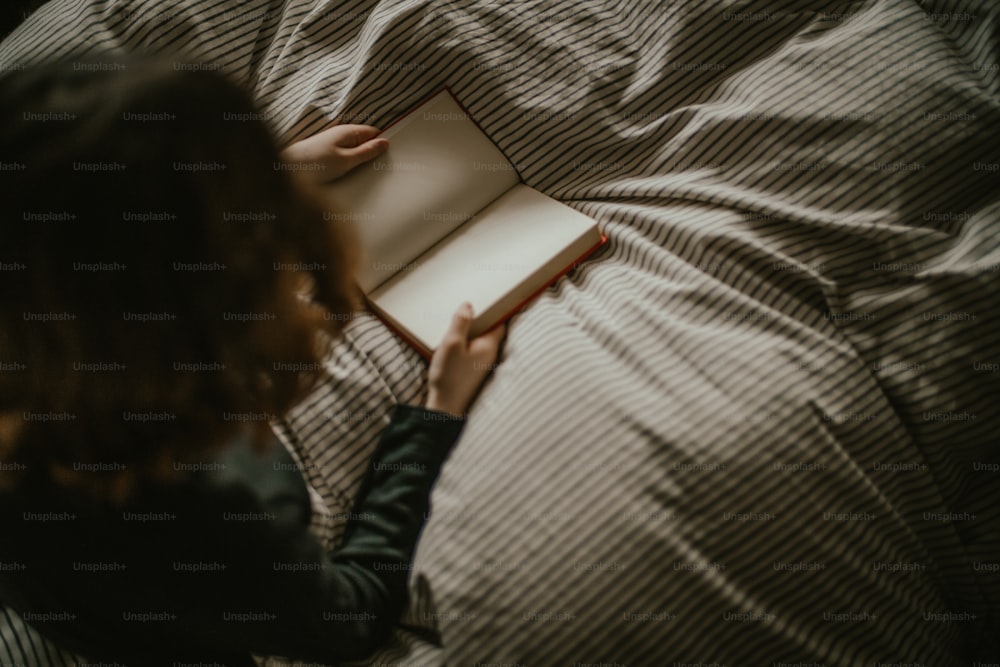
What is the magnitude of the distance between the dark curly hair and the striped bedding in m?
0.13

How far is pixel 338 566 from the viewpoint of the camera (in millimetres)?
628

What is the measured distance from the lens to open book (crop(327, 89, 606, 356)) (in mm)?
727

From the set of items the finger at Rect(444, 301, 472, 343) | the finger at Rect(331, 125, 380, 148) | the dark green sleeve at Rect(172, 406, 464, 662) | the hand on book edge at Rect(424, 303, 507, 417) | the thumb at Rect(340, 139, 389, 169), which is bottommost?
the dark green sleeve at Rect(172, 406, 464, 662)

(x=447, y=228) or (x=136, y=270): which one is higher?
(x=136, y=270)

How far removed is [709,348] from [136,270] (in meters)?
0.50

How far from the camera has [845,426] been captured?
606 mm

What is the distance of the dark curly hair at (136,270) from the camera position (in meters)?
0.43

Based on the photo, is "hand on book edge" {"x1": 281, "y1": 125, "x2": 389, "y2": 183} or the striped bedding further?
"hand on book edge" {"x1": 281, "y1": 125, "x2": 389, "y2": 183}

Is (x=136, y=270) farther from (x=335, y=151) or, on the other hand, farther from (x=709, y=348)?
(x=709, y=348)

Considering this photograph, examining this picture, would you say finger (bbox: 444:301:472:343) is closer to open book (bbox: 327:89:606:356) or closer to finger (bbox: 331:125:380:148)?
open book (bbox: 327:89:606:356)

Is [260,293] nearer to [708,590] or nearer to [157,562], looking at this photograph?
[157,562]

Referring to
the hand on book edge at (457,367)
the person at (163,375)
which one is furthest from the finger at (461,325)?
the person at (163,375)

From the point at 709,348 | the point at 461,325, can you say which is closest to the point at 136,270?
the point at 461,325

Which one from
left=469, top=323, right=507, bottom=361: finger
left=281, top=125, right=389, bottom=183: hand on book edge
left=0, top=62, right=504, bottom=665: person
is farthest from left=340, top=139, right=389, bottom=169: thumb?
left=469, top=323, right=507, bottom=361: finger
